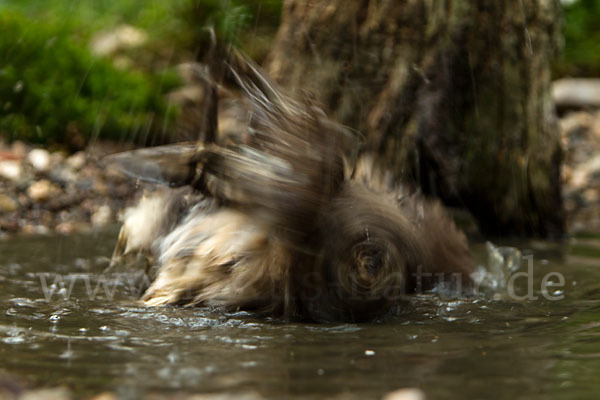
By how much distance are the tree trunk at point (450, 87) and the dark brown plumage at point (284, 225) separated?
1304 mm

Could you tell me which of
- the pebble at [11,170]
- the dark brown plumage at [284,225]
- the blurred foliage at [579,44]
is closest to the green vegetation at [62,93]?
the pebble at [11,170]

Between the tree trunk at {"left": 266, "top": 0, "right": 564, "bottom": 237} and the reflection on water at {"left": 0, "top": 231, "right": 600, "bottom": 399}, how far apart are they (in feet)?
4.96

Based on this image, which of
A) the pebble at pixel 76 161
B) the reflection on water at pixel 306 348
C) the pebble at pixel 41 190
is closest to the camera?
the reflection on water at pixel 306 348

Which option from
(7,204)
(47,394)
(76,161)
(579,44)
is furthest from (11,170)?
(579,44)

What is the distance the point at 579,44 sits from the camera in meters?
10.1

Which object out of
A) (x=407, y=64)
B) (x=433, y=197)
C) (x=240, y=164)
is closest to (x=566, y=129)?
(x=433, y=197)

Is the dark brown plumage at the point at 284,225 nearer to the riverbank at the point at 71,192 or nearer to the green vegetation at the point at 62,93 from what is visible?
the riverbank at the point at 71,192

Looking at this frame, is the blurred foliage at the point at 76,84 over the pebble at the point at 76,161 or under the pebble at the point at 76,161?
over

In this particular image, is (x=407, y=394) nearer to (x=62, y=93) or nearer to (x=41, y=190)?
(x=41, y=190)

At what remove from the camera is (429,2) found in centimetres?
430

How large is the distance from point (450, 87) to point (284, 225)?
264 cm

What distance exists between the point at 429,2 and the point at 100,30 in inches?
267

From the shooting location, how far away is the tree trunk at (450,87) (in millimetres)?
4383

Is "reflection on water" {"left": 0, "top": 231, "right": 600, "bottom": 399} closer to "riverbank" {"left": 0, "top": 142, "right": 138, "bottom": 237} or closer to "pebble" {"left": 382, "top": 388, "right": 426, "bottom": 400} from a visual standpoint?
"pebble" {"left": 382, "top": 388, "right": 426, "bottom": 400}
